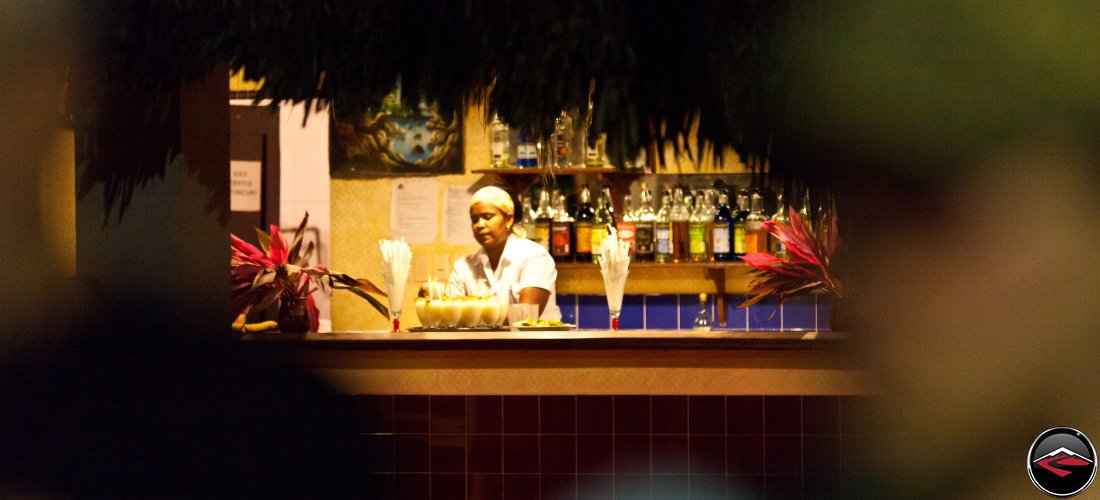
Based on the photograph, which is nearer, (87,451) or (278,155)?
(87,451)

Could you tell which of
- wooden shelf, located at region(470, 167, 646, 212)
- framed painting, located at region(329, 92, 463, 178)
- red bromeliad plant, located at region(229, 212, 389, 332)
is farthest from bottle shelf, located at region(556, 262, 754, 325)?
red bromeliad plant, located at region(229, 212, 389, 332)

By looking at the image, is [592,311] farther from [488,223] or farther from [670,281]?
[488,223]

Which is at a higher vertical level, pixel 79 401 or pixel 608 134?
pixel 608 134

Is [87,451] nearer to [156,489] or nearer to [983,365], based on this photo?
[156,489]

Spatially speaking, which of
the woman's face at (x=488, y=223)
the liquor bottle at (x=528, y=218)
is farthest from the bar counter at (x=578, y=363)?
the liquor bottle at (x=528, y=218)

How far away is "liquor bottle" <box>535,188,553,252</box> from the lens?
17.4 ft

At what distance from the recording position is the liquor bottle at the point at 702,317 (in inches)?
192

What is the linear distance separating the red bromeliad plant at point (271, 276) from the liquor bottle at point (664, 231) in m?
2.11

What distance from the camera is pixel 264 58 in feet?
5.68

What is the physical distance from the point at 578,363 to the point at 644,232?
2521 millimetres

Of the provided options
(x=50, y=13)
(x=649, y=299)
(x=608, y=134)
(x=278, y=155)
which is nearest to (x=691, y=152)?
(x=608, y=134)

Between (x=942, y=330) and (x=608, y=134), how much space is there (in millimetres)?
687

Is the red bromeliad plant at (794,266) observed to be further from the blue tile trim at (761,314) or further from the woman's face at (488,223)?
the blue tile trim at (761,314)

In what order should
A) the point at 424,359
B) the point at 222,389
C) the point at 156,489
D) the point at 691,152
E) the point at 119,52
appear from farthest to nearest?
the point at 424,359 → the point at 222,389 → the point at 156,489 → the point at 119,52 → the point at 691,152
